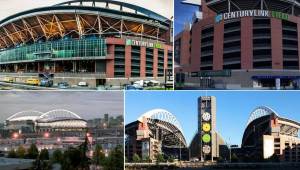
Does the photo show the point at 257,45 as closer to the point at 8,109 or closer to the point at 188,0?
the point at 188,0

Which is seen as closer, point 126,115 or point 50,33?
point 126,115

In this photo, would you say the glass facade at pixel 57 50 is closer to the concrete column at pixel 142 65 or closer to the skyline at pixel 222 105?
the concrete column at pixel 142 65

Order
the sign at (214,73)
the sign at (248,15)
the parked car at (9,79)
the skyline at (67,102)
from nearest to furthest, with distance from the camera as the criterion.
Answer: the skyline at (67,102)
the parked car at (9,79)
the sign at (214,73)
the sign at (248,15)

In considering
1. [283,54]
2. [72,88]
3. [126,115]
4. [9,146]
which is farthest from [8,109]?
[283,54]

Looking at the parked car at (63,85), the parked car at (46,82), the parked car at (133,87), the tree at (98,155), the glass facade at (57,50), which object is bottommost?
the tree at (98,155)

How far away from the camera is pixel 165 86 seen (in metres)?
9.62

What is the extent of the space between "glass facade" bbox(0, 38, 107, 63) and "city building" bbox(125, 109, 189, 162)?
214 cm

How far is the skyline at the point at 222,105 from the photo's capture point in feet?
31.6

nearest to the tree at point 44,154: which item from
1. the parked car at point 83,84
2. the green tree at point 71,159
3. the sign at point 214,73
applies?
the green tree at point 71,159

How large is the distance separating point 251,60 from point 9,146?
297 inches

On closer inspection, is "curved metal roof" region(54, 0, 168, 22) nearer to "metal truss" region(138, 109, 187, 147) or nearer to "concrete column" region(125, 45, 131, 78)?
"concrete column" region(125, 45, 131, 78)

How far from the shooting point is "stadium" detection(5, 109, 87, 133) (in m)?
9.72

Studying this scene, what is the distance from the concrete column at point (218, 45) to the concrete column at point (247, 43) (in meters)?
0.64

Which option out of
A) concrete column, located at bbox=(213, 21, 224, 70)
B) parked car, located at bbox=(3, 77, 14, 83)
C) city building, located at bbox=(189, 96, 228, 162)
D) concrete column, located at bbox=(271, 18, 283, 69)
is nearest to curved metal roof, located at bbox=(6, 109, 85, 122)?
parked car, located at bbox=(3, 77, 14, 83)
